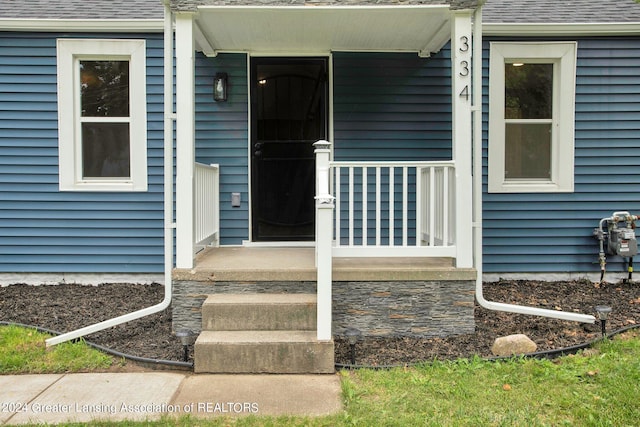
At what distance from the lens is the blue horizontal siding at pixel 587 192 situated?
5492 millimetres

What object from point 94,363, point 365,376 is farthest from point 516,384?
point 94,363

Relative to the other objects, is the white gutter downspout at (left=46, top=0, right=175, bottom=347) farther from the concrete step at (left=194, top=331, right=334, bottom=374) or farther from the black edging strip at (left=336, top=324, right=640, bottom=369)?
the black edging strip at (left=336, top=324, right=640, bottom=369)

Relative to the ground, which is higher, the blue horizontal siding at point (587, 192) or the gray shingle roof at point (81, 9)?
the gray shingle roof at point (81, 9)

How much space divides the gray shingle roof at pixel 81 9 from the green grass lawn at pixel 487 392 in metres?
A: 3.66

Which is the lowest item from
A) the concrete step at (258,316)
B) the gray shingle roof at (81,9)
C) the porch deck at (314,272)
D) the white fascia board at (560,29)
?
the concrete step at (258,316)

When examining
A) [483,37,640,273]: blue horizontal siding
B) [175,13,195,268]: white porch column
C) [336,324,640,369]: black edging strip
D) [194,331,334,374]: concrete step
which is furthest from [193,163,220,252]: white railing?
[483,37,640,273]: blue horizontal siding

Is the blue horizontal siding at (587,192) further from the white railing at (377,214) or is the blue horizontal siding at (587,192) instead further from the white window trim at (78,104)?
the white window trim at (78,104)

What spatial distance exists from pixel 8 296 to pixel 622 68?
7.07 meters

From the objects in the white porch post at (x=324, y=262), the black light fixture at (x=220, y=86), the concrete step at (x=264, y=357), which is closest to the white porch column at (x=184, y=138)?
the concrete step at (x=264, y=357)

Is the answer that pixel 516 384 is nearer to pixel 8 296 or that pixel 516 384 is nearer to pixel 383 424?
pixel 383 424

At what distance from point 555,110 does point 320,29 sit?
2.90 meters

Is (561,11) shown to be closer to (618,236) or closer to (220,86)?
(618,236)

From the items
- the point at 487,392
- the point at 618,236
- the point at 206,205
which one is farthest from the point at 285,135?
the point at 618,236

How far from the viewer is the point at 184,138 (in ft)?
12.7
